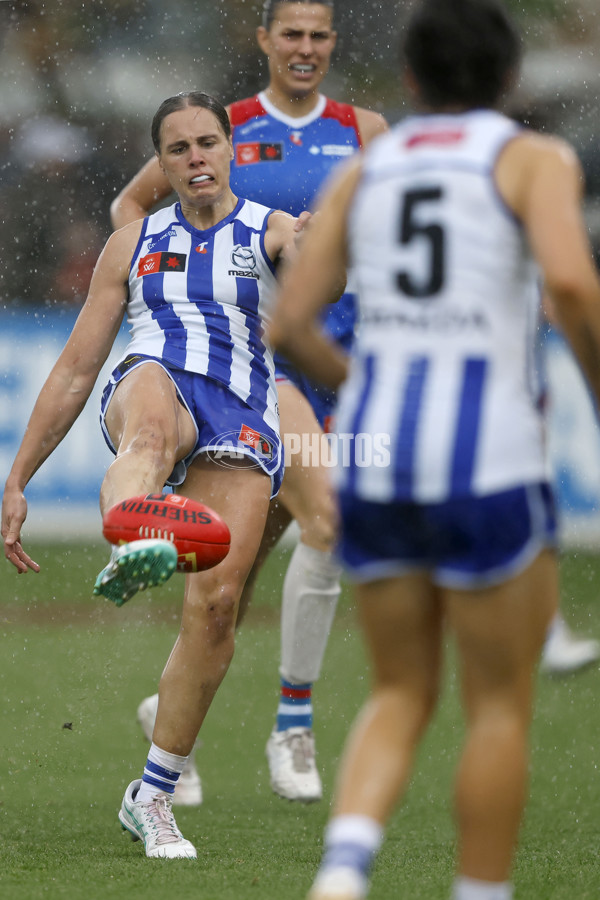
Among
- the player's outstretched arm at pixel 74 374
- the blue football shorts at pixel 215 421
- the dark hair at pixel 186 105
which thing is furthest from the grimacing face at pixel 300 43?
the blue football shorts at pixel 215 421

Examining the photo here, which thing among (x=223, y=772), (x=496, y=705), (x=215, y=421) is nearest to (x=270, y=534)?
(x=223, y=772)

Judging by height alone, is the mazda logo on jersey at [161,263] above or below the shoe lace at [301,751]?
above

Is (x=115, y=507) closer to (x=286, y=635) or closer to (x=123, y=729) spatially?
(x=286, y=635)

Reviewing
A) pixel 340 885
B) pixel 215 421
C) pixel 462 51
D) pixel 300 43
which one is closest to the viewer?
pixel 340 885

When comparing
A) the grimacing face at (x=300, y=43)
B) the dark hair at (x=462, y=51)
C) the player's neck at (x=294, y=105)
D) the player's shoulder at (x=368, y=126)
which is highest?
the grimacing face at (x=300, y=43)

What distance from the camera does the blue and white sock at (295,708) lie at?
14.7ft

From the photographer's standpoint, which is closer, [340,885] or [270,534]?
[340,885]

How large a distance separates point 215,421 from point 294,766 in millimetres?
1329

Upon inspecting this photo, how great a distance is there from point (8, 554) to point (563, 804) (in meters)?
1.85

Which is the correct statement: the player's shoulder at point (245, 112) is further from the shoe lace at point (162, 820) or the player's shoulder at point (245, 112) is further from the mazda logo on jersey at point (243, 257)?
the shoe lace at point (162, 820)

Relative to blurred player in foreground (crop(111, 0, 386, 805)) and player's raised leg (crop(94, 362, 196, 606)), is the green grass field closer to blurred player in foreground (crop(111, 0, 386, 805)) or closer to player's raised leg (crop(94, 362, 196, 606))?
blurred player in foreground (crop(111, 0, 386, 805))

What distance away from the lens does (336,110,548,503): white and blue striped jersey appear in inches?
80.4

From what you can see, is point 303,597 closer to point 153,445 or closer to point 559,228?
point 153,445

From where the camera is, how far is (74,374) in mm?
3682
